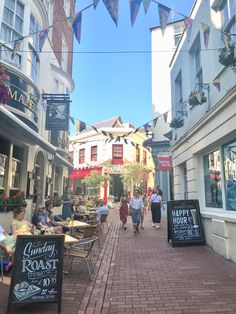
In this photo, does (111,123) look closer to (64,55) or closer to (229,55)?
(64,55)

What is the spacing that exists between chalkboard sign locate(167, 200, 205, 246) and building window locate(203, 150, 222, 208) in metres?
0.48

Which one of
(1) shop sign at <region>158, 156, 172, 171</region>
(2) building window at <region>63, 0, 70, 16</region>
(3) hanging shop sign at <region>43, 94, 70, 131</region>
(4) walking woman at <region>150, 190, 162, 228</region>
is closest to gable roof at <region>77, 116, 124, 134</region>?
(2) building window at <region>63, 0, 70, 16</region>

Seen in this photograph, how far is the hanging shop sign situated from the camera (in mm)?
13344

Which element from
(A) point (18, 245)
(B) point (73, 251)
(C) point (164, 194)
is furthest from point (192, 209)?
(C) point (164, 194)

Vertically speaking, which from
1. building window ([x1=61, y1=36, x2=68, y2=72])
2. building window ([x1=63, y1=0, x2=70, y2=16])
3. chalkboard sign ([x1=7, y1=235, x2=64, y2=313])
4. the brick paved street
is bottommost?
the brick paved street

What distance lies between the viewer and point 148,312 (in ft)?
13.5

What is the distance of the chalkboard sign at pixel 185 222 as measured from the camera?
28.5 feet

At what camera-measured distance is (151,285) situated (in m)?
5.23

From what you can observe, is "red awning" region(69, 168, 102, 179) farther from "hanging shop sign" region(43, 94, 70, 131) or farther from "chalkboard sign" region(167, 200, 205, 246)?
"chalkboard sign" region(167, 200, 205, 246)

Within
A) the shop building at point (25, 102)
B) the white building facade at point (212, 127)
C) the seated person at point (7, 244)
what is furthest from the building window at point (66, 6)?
the seated person at point (7, 244)

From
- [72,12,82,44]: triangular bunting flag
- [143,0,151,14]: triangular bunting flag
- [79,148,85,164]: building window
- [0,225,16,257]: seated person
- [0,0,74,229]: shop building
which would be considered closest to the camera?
[0,225,16,257]: seated person

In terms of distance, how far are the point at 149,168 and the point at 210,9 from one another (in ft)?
93.4

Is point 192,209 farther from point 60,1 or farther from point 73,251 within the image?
point 60,1

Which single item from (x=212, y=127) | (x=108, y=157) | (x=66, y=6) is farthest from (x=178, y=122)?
(x=108, y=157)
